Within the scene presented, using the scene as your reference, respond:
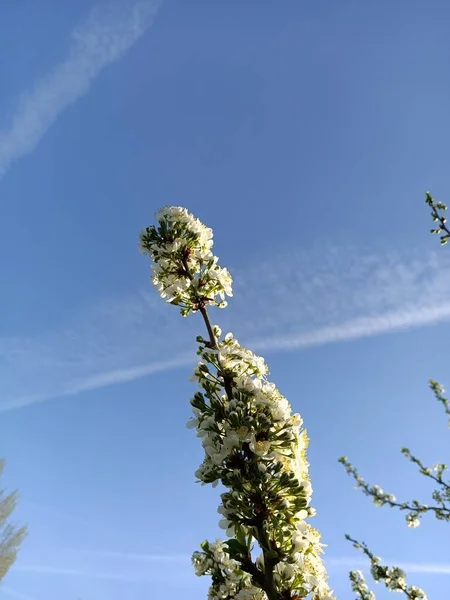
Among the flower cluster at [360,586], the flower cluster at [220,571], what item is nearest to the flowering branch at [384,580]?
the flower cluster at [360,586]

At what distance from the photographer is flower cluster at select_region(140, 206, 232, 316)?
15.4 ft

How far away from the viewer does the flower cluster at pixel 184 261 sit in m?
4.70

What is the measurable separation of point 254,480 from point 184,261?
252 cm

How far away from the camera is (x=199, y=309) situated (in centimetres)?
465

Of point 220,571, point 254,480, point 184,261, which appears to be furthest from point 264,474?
point 184,261

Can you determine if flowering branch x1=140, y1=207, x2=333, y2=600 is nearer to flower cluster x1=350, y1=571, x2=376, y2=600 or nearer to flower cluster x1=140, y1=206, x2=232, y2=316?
flower cluster x1=140, y1=206, x2=232, y2=316

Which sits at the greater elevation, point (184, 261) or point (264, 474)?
point (184, 261)

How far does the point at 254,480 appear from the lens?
11.0 ft

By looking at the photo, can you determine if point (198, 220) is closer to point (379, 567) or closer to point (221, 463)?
point (221, 463)

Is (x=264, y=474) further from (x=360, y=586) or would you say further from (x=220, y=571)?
(x=360, y=586)

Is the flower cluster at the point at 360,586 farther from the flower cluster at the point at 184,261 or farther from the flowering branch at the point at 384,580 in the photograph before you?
the flower cluster at the point at 184,261

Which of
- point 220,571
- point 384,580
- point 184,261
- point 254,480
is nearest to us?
point 254,480

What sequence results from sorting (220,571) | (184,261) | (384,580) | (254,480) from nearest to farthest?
(254,480)
(220,571)
(184,261)
(384,580)

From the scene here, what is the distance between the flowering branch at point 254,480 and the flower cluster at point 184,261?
0.65 meters
